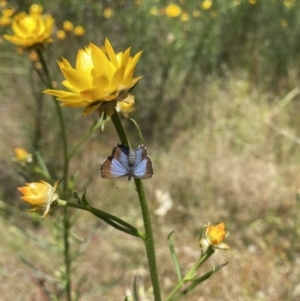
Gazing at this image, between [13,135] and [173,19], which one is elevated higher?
[173,19]

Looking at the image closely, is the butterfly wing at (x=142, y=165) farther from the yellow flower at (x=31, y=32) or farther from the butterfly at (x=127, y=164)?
the yellow flower at (x=31, y=32)

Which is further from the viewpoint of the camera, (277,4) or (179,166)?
(277,4)

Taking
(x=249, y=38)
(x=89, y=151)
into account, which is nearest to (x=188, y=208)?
(x=89, y=151)

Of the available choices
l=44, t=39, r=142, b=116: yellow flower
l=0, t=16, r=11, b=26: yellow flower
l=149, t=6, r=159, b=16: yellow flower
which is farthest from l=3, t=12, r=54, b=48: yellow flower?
l=149, t=6, r=159, b=16: yellow flower

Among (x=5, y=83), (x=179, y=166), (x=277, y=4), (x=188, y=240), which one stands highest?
(x=5, y=83)

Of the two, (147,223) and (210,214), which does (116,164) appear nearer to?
(147,223)

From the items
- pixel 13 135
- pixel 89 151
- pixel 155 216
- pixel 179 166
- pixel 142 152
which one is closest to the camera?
pixel 142 152

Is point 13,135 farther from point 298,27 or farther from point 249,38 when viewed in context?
point 298,27
